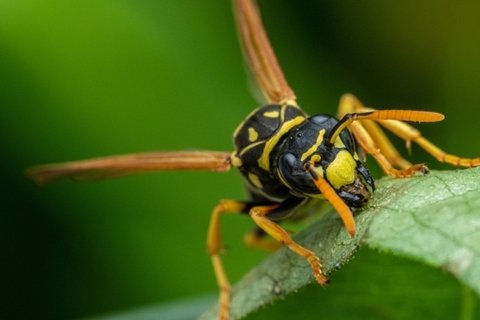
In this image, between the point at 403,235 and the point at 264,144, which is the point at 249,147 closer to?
the point at 264,144

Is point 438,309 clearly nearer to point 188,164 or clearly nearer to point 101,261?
point 188,164

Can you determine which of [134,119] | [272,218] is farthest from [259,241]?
[134,119]

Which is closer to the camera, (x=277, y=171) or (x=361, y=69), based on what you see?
(x=277, y=171)

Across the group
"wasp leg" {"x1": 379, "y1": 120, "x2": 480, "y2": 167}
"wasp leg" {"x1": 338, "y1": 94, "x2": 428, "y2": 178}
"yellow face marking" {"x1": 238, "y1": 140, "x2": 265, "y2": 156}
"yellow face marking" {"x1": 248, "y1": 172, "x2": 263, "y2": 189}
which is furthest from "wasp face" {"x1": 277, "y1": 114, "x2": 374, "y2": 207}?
"wasp leg" {"x1": 379, "y1": 120, "x2": 480, "y2": 167}

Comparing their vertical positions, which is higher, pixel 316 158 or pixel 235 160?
pixel 316 158

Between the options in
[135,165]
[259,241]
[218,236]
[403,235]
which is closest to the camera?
[403,235]

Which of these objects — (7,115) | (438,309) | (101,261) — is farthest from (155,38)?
(438,309)
